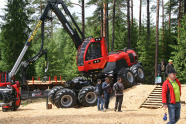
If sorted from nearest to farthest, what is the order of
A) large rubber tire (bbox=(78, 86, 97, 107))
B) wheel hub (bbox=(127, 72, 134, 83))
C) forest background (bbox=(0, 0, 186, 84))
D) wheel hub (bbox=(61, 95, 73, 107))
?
wheel hub (bbox=(61, 95, 73, 107))
large rubber tire (bbox=(78, 86, 97, 107))
wheel hub (bbox=(127, 72, 134, 83))
forest background (bbox=(0, 0, 186, 84))

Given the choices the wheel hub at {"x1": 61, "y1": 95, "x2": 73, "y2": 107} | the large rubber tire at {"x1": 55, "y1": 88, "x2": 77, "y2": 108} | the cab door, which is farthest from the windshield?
the wheel hub at {"x1": 61, "y1": 95, "x2": 73, "y2": 107}

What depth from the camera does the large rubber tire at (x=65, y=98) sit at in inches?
529

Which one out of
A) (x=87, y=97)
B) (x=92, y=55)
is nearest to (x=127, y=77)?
(x=92, y=55)

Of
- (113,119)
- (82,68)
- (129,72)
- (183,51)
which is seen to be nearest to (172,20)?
(183,51)

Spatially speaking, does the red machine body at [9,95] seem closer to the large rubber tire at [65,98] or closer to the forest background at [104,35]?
the large rubber tire at [65,98]

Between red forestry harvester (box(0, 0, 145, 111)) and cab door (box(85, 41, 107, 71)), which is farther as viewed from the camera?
cab door (box(85, 41, 107, 71))

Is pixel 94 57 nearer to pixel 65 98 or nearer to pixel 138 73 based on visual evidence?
pixel 65 98

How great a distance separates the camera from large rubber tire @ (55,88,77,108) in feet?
44.1

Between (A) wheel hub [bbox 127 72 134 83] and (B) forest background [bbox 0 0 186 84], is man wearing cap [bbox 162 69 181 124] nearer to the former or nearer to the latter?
(A) wheel hub [bbox 127 72 134 83]

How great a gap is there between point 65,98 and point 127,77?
5.23 meters

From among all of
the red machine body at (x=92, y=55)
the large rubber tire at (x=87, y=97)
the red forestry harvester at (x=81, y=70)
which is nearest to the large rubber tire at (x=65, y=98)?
the red forestry harvester at (x=81, y=70)

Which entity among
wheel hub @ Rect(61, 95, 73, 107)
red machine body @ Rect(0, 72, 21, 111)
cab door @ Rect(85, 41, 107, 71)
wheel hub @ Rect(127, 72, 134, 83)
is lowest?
wheel hub @ Rect(61, 95, 73, 107)

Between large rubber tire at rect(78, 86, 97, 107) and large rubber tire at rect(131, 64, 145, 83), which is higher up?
large rubber tire at rect(131, 64, 145, 83)

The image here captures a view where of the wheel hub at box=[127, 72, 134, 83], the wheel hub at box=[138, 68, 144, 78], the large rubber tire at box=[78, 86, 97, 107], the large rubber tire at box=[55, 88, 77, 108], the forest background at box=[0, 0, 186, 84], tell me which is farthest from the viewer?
the forest background at box=[0, 0, 186, 84]
